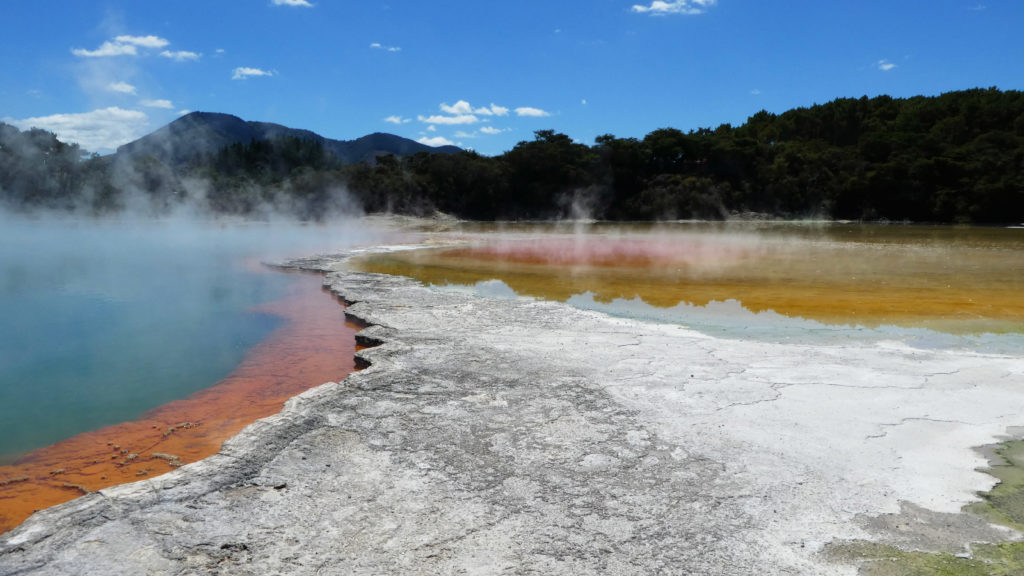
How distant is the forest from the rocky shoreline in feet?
84.6

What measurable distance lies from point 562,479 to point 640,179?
113 feet

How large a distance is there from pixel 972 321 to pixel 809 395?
3.26m

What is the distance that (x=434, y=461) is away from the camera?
9.18 ft

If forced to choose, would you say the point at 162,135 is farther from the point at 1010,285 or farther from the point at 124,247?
the point at 1010,285

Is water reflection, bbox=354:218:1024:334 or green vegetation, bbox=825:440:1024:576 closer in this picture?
green vegetation, bbox=825:440:1024:576

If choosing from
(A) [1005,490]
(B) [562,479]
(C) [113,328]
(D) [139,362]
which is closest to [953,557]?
(A) [1005,490]

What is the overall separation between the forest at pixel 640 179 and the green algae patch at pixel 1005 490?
27.2m

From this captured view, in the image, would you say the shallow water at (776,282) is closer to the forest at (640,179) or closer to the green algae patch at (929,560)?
the green algae patch at (929,560)

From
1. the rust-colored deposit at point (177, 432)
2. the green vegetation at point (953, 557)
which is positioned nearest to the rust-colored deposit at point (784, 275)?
the rust-colored deposit at point (177, 432)

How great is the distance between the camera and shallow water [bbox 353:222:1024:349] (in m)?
5.71

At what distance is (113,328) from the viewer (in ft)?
20.7

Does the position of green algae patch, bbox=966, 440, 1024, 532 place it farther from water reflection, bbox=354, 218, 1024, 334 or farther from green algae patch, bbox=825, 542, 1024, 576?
water reflection, bbox=354, 218, 1024, 334

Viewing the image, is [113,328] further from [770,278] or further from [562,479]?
[770,278]

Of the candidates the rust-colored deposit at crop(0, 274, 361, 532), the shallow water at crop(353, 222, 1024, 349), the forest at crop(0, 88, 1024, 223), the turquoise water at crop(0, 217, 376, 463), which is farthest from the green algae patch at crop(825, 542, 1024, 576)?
the forest at crop(0, 88, 1024, 223)
